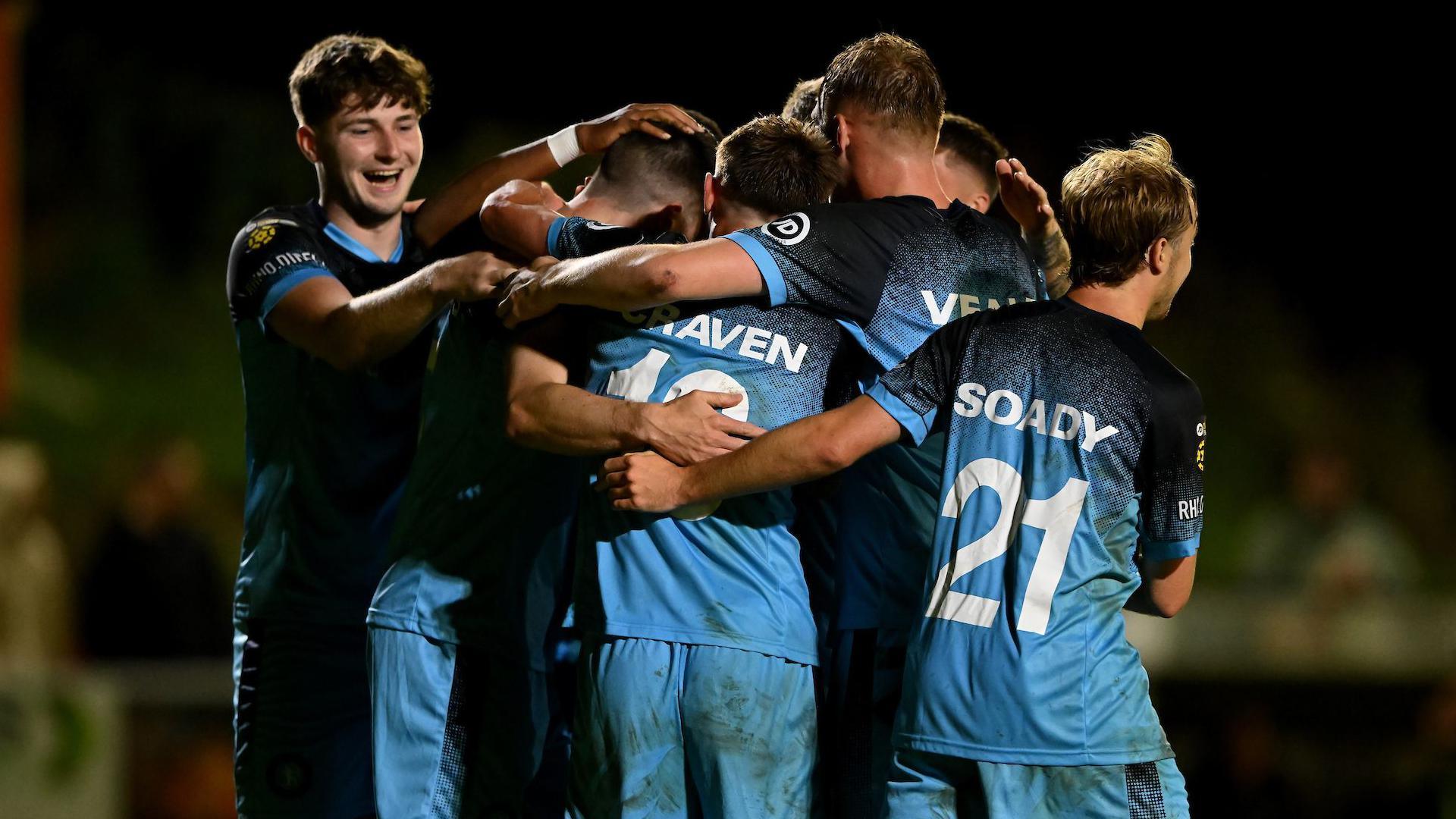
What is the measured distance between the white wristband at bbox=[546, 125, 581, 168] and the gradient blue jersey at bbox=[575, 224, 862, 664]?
3.22 ft

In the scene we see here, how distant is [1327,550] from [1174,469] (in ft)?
27.9

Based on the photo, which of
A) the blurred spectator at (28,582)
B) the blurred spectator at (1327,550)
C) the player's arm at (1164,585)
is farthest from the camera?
the blurred spectator at (1327,550)

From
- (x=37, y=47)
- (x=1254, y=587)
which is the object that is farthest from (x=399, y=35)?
(x=1254, y=587)

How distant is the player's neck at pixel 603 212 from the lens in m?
4.02

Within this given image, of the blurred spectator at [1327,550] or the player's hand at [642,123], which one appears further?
the blurred spectator at [1327,550]

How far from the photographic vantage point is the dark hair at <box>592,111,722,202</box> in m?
4.03

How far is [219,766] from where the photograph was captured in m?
8.16

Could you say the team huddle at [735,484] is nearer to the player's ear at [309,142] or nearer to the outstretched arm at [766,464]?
the outstretched arm at [766,464]

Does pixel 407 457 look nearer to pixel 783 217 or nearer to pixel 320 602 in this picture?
pixel 320 602

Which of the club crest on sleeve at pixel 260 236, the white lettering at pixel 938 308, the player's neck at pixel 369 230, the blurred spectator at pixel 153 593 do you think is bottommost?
the blurred spectator at pixel 153 593

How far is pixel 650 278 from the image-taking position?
342cm

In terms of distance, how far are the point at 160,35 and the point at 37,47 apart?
1.02 metres

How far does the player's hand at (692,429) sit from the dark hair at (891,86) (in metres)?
0.96

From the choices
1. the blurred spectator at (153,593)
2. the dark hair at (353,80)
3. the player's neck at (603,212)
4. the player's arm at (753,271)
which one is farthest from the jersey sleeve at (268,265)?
the blurred spectator at (153,593)
